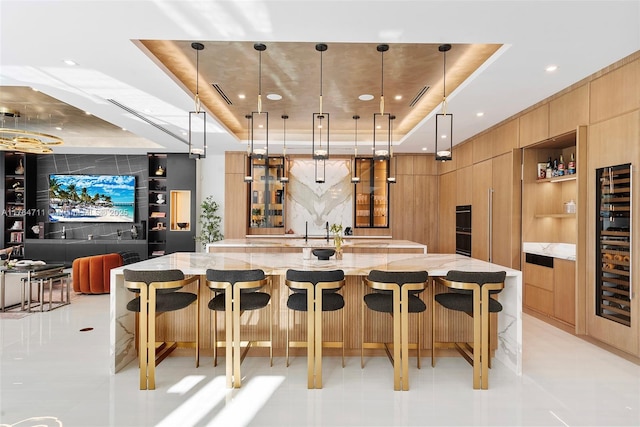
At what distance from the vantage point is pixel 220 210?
9000 mm

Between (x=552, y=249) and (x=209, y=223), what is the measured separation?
290 inches

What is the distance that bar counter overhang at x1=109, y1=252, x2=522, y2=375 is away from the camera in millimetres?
3137

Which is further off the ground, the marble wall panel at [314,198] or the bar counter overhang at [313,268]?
the marble wall panel at [314,198]

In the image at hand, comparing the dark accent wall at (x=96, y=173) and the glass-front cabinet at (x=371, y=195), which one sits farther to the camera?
the dark accent wall at (x=96, y=173)

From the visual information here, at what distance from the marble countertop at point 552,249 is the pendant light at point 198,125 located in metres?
4.74

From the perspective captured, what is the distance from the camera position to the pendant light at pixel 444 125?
12.0 ft

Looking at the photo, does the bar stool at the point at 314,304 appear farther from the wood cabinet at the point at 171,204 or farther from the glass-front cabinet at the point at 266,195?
the wood cabinet at the point at 171,204

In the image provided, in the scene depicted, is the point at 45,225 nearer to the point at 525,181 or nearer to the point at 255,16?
the point at 255,16

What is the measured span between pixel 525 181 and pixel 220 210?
689 cm

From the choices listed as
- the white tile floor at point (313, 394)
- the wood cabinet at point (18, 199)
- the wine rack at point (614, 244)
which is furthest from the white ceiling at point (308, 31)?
the wood cabinet at point (18, 199)

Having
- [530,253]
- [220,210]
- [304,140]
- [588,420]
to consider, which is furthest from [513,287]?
[220,210]

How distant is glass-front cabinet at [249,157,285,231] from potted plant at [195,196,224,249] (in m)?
0.93

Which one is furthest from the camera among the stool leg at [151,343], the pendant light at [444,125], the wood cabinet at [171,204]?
the wood cabinet at [171,204]

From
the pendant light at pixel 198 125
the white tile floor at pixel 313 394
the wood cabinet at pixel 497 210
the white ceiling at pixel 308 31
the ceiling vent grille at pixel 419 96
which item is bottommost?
the white tile floor at pixel 313 394
